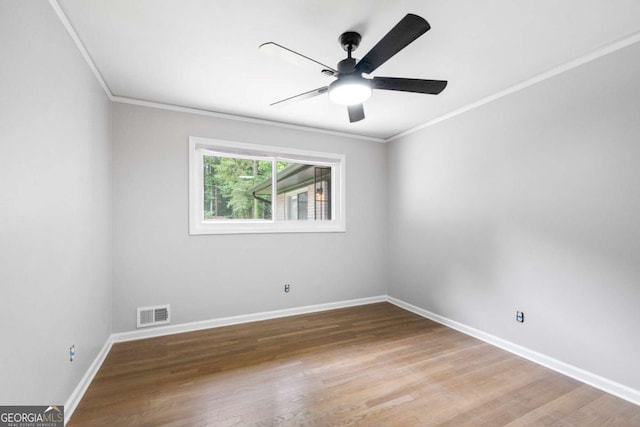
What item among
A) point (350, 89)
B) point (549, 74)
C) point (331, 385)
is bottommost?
point (331, 385)

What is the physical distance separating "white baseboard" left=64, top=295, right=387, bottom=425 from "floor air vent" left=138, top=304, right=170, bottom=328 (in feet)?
0.22

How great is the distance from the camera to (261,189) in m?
3.72

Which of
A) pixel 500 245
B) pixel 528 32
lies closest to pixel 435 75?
pixel 528 32

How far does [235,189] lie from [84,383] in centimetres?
229

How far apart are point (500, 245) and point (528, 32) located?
1.85 metres

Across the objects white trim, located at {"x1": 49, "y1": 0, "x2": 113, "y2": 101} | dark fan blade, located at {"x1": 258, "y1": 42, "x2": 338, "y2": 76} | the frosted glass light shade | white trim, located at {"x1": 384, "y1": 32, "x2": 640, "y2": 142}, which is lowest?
the frosted glass light shade

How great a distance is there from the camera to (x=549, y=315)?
2.41m

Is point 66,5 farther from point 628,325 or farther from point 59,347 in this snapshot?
point 628,325

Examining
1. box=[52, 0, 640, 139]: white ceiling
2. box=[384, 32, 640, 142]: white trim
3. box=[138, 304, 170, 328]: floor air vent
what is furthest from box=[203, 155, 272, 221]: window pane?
box=[384, 32, 640, 142]: white trim

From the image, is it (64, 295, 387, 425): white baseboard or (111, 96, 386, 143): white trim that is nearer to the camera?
(64, 295, 387, 425): white baseboard

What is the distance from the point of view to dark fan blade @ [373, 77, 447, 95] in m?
1.88

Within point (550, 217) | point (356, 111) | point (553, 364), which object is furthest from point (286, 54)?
point (553, 364)

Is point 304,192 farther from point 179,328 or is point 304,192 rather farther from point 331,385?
point 331,385

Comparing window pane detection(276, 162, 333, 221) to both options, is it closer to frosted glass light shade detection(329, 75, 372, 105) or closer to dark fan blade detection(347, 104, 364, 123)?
dark fan blade detection(347, 104, 364, 123)
